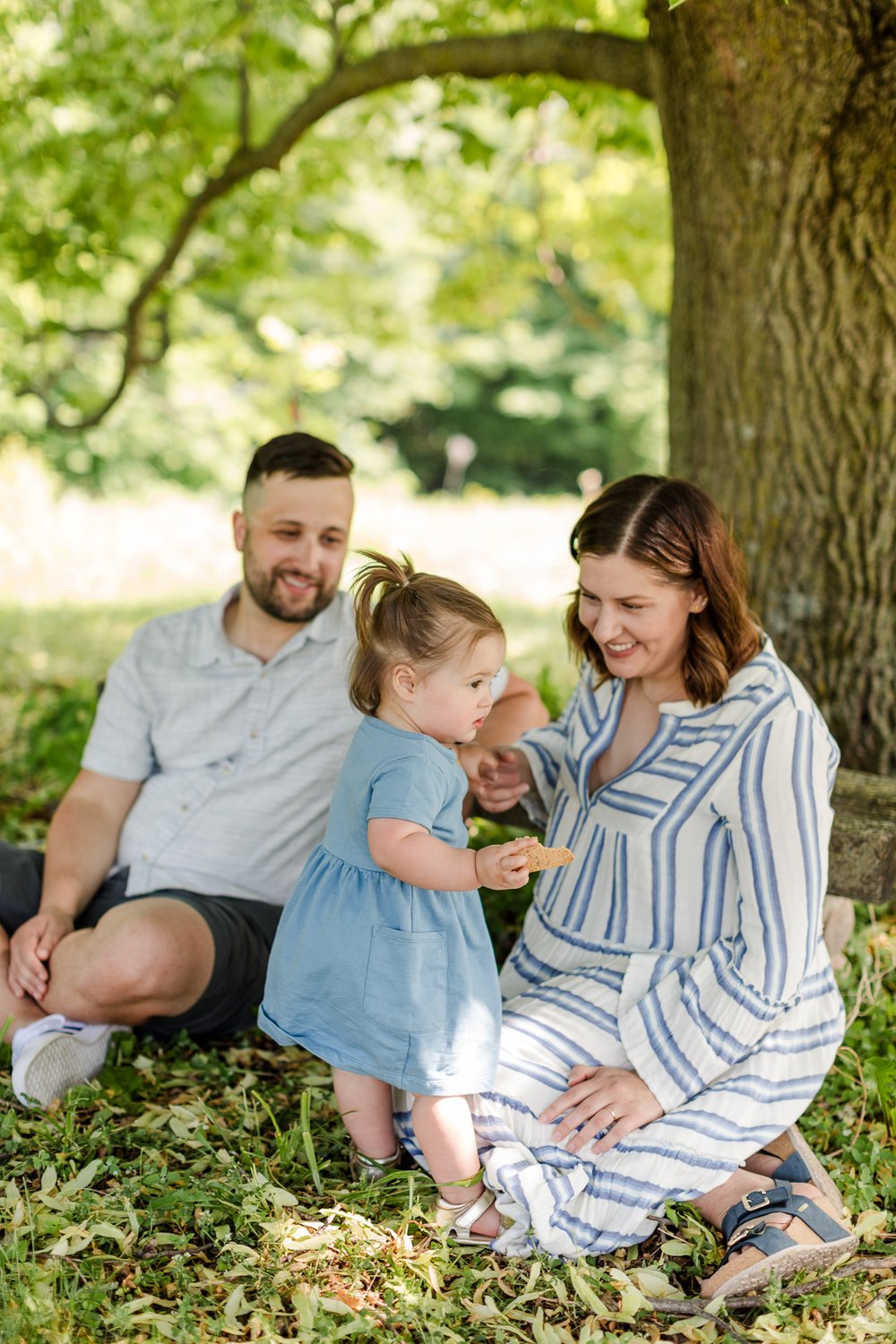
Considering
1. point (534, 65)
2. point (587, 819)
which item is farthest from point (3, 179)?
Answer: point (587, 819)

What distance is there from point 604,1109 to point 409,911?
0.55m

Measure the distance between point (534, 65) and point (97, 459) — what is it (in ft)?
52.4

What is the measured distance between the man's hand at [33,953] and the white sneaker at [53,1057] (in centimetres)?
8

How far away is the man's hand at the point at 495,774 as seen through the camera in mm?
2752

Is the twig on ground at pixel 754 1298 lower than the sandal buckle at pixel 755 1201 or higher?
lower

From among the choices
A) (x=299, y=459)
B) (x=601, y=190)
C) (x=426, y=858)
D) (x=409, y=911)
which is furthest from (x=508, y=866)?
(x=601, y=190)

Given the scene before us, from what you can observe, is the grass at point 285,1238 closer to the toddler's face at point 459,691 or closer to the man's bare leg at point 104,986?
the man's bare leg at point 104,986

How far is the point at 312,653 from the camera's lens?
3082mm

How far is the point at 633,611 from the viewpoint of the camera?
239 centimetres

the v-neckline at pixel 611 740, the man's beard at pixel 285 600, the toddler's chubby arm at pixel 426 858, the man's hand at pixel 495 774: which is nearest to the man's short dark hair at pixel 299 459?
the man's beard at pixel 285 600

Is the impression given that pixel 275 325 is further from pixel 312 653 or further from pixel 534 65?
pixel 312 653

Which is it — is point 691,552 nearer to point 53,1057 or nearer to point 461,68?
point 53,1057

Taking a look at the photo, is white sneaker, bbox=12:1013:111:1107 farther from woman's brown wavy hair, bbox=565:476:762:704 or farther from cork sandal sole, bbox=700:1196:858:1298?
woman's brown wavy hair, bbox=565:476:762:704

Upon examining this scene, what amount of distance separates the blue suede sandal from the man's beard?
171cm
